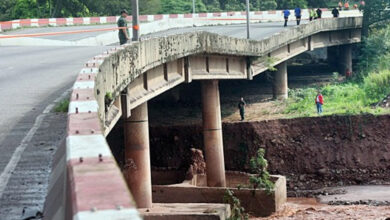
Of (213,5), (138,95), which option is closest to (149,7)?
(213,5)

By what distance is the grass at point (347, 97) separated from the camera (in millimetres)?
39528

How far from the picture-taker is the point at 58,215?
5.96 m

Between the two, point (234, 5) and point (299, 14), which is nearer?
point (299, 14)

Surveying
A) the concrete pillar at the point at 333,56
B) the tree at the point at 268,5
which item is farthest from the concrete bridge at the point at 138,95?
the tree at the point at 268,5

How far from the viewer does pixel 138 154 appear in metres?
24.7

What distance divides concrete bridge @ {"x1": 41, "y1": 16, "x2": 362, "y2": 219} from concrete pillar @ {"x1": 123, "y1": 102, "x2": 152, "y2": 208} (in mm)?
31

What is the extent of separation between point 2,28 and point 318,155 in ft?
79.3

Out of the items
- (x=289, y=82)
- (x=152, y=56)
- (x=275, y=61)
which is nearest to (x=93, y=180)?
(x=152, y=56)

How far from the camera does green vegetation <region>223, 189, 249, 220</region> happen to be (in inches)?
969

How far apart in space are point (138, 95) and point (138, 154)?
13.6 ft

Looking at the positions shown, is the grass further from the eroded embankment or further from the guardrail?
the guardrail

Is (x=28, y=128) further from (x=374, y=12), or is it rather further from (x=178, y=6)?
(x=178, y=6)

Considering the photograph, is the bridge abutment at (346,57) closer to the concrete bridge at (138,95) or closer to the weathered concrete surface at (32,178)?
the concrete bridge at (138,95)

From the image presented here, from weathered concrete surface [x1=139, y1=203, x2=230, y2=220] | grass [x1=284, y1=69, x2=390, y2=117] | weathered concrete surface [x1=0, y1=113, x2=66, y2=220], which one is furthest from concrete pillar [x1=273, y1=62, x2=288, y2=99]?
weathered concrete surface [x1=0, y1=113, x2=66, y2=220]
